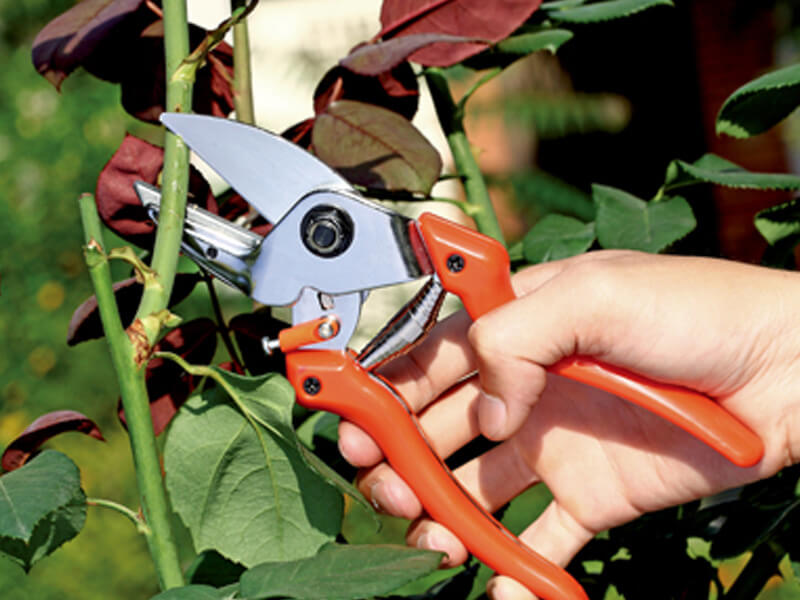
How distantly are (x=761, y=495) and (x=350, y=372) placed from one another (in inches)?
17.0

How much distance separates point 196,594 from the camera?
21.5 inches

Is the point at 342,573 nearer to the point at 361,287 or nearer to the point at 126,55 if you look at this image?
the point at 361,287

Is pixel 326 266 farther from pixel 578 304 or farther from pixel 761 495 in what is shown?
pixel 761 495

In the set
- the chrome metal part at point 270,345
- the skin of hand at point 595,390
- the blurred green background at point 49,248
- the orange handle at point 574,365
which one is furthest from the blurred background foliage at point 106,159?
the orange handle at point 574,365

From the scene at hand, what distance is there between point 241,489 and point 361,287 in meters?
0.20

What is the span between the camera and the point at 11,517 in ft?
1.67

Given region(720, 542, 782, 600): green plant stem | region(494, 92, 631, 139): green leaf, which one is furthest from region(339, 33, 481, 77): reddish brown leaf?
region(494, 92, 631, 139): green leaf

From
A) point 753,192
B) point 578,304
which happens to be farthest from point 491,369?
point 753,192

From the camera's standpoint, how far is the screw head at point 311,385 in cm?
74

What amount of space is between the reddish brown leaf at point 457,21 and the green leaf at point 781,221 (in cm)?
33

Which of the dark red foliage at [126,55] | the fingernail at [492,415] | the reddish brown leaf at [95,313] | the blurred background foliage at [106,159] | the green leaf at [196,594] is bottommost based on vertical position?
the blurred background foliage at [106,159]

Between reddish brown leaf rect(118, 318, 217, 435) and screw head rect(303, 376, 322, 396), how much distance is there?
0.11 m

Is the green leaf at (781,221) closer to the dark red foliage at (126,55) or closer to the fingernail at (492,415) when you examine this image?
the fingernail at (492,415)

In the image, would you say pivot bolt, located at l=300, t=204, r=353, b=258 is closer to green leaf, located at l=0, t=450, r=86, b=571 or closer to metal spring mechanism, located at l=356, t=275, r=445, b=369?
metal spring mechanism, located at l=356, t=275, r=445, b=369
